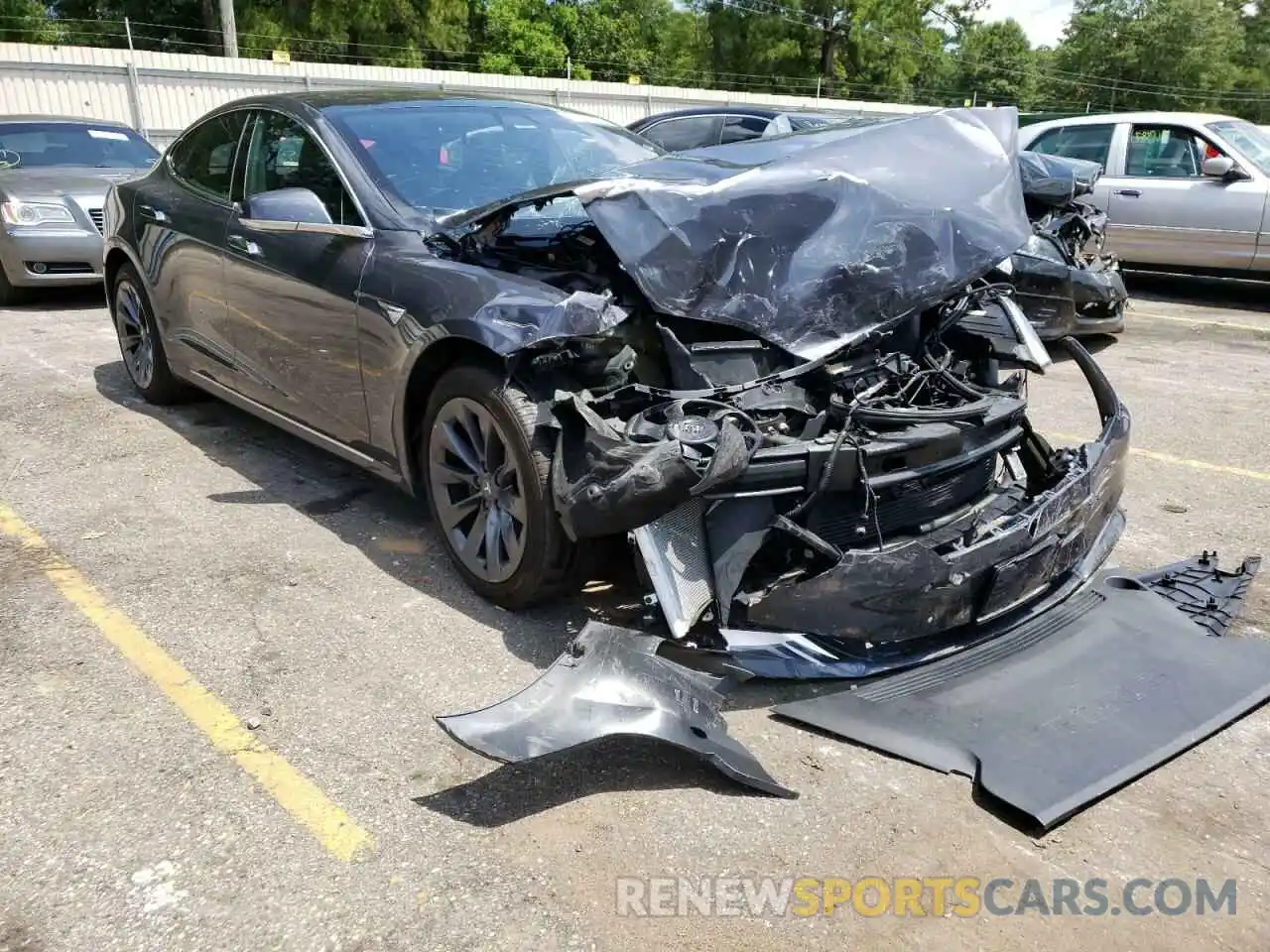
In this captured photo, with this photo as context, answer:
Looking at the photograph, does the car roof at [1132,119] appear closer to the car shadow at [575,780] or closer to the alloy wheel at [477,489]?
the alloy wheel at [477,489]

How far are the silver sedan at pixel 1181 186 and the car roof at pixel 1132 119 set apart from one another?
0.04ft

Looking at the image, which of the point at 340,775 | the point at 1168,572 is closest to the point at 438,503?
the point at 340,775

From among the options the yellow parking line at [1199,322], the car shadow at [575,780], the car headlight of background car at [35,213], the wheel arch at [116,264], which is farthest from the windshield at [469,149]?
the yellow parking line at [1199,322]

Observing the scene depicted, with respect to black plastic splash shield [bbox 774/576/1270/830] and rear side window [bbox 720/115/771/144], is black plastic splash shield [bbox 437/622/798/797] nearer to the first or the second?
black plastic splash shield [bbox 774/576/1270/830]

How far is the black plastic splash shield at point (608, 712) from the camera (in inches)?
100

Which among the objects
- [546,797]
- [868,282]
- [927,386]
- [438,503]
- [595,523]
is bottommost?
[546,797]

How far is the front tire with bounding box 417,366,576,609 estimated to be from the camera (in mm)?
3254

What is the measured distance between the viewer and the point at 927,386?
345 cm

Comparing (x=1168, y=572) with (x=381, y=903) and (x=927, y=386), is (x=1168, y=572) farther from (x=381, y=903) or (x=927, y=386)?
(x=381, y=903)

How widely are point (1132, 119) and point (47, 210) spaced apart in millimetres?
10323

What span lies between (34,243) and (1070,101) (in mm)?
62442

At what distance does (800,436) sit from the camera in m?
3.10

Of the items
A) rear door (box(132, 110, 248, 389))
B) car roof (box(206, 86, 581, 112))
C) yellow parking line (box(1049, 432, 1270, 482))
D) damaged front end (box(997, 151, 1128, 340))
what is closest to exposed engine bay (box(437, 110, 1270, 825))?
car roof (box(206, 86, 581, 112))

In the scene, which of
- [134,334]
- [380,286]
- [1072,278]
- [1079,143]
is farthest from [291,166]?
[1079,143]
